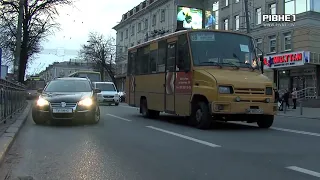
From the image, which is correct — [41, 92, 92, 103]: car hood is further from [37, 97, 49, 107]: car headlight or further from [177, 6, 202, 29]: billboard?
[177, 6, 202, 29]: billboard

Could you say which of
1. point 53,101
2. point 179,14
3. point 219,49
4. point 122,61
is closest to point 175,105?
point 219,49

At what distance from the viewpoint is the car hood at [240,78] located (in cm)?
1073

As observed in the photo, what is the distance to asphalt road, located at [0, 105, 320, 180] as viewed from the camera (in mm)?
5898

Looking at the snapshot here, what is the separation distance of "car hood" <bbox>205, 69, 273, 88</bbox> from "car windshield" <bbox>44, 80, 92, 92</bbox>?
185 inches

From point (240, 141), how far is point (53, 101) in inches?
240

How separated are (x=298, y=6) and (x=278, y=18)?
2.10m

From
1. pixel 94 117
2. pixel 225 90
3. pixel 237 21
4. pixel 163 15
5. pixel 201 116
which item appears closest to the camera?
pixel 225 90

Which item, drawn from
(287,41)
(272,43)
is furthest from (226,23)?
(287,41)

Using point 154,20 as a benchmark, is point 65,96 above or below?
below

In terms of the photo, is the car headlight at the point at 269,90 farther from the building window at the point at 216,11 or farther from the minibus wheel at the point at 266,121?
the building window at the point at 216,11

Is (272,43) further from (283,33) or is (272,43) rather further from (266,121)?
(266,121)

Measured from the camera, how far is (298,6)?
32.3 m

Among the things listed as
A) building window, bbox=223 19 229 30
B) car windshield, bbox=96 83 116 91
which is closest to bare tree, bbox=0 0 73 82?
car windshield, bbox=96 83 116 91

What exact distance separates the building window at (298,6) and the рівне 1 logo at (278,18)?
1.50ft
